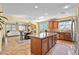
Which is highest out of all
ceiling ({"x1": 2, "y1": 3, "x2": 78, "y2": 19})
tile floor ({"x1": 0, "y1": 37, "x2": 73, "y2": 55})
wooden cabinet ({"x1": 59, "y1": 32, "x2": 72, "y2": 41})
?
ceiling ({"x1": 2, "y1": 3, "x2": 78, "y2": 19})

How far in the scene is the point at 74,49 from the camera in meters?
1.89

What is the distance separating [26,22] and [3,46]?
65 cm

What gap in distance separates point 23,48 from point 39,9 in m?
0.84

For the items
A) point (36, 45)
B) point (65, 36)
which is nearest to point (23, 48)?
point (36, 45)

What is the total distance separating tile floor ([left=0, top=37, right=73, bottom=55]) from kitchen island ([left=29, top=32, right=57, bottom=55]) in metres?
0.08

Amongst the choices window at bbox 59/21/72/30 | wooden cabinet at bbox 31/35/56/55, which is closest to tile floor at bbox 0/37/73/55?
wooden cabinet at bbox 31/35/56/55

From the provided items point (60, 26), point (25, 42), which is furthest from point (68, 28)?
point (25, 42)

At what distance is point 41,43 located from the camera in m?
1.94

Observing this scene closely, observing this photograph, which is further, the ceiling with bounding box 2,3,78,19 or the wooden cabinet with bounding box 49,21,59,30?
the wooden cabinet with bounding box 49,21,59,30

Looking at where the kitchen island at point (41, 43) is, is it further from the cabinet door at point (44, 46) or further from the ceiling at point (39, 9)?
the ceiling at point (39, 9)

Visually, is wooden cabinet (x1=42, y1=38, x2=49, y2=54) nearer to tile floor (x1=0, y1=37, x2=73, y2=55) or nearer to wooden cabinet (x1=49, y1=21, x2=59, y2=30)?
tile floor (x1=0, y1=37, x2=73, y2=55)

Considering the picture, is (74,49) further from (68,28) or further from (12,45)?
(12,45)

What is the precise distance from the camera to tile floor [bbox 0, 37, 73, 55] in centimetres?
187

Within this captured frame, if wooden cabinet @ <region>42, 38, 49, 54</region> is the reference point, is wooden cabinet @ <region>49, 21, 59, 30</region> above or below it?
above
